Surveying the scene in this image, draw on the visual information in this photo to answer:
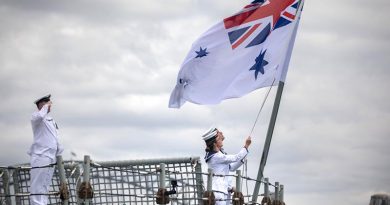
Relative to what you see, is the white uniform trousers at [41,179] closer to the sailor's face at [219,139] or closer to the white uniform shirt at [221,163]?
the white uniform shirt at [221,163]

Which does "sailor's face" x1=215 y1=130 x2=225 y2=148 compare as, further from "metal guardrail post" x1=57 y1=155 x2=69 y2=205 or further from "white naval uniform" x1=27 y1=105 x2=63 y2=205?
"metal guardrail post" x1=57 y1=155 x2=69 y2=205

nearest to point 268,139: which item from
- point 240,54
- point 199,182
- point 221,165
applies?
point 221,165

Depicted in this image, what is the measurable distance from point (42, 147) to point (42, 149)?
1.5 inches

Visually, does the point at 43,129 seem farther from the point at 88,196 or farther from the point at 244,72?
the point at 244,72

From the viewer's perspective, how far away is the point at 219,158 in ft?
68.3

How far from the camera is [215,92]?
78.2 ft

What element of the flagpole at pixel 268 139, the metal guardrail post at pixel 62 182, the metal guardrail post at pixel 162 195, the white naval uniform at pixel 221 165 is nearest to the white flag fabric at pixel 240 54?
the flagpole at pixel 268 139

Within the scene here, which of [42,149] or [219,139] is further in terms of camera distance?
[219,139]

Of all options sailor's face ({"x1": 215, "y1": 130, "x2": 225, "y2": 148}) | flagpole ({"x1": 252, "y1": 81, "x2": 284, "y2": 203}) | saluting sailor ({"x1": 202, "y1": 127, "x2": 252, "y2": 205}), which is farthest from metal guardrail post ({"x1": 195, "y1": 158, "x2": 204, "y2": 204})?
flagpole ({"x1": 252, "y1": 81, "x2": 284, "y2": 203})

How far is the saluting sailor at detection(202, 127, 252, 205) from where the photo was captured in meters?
20.8

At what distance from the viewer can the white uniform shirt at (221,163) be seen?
20.8m

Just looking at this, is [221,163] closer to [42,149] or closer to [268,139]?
[268,139]

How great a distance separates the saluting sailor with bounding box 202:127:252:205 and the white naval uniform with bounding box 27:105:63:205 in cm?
299

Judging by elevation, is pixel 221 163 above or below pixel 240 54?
below
